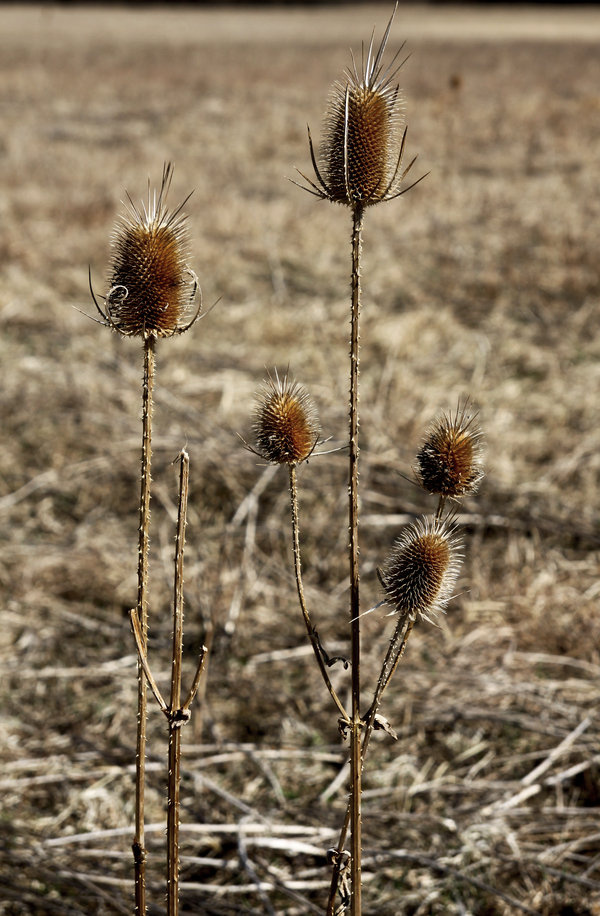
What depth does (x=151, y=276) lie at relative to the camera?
115 centimetres

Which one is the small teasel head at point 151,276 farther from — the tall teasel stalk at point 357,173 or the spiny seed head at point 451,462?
the spiny seed head at point 451,462

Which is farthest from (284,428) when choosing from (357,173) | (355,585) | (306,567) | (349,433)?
(306,567)

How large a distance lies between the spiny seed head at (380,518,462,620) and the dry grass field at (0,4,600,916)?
1104 mm

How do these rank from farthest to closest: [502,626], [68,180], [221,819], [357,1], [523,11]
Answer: [357,1] < [523,11] < [68,180] < [502,626] < [221,819]

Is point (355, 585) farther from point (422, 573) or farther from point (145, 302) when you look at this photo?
point (145, 302)

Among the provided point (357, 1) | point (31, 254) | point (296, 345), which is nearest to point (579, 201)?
point (296, 345)

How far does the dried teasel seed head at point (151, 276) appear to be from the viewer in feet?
Answer: 3.76

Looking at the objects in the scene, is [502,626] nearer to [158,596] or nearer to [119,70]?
[158,596]

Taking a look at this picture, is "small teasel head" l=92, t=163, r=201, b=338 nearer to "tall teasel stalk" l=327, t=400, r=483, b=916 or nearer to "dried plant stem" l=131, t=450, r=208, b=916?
"dried plant stem" l=131, t=450, r=208, b=916

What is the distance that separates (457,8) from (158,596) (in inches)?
2852

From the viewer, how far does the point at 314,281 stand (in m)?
7.41

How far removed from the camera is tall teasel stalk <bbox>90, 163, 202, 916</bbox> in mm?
1126

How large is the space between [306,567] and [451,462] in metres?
2.53

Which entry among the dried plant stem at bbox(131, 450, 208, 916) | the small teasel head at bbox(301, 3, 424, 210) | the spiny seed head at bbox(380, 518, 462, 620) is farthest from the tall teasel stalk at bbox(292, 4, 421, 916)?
the dried plant stem at bbox(131, 450, 208, 916)
